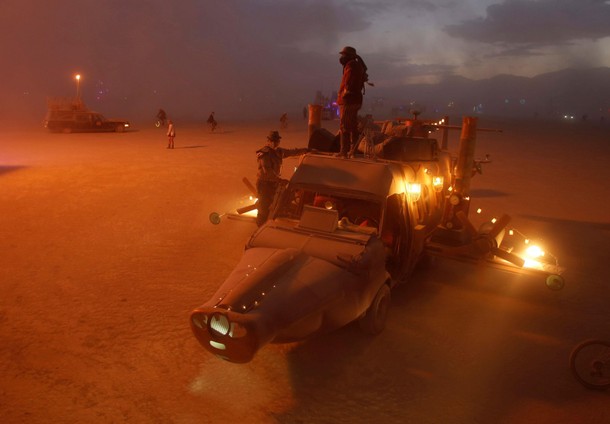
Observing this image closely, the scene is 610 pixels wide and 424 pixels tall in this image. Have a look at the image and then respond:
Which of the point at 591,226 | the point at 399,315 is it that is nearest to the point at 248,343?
the point at 399,315

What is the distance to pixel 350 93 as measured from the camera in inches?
303

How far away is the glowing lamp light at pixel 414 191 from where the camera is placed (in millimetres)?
7198

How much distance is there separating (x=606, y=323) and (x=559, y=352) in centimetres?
136

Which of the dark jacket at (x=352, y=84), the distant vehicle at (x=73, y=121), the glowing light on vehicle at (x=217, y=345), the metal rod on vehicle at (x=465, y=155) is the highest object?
the dark jacket at (x=352, y=84)

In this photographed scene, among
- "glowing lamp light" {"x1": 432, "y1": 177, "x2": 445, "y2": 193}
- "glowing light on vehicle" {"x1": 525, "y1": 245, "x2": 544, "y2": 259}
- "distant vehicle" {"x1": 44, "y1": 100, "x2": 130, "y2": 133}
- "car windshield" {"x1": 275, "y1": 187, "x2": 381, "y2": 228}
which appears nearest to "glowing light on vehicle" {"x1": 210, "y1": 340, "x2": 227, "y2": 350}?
"car windshield" {"x1": 275, "y1": 187, "x2": 381, "y2": 228}

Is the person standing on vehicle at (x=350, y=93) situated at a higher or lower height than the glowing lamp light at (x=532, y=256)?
higher

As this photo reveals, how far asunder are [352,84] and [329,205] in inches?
86.8

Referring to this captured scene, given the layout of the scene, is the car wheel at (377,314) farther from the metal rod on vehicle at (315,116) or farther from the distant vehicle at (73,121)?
the distant vehicle at (73,121)

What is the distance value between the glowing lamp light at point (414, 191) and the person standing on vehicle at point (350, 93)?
1.14m

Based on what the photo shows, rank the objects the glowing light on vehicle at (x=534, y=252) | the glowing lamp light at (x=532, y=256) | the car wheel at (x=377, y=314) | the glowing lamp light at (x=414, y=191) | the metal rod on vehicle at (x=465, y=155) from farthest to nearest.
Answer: the metal rod on vehicle at (x=465, y=155) → the glowing light on vehicle at (x=534, y=252) → the glowing lamp light at (x=532, y=256) → the glowing lamp light at (x=414, y=191) → the car wheel at (x=377, y=314)

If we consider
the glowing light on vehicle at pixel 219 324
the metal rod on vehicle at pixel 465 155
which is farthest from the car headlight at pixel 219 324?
the metal rod on vehicle at pixel 465 155

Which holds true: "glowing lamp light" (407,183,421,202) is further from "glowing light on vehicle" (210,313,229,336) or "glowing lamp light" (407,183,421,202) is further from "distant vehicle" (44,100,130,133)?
"distant vehicle" (44,100,130,133)

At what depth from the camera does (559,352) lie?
20.0ft

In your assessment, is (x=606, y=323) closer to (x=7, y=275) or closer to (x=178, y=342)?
(x=178, y=342)
